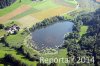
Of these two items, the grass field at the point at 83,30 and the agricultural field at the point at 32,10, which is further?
the agricultural field at the point at 32,10

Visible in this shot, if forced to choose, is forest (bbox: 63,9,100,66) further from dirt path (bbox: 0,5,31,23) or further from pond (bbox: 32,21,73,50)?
dirt path (bbox: 0,5,31,23)

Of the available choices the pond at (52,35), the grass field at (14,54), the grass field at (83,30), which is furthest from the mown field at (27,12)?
the grass field at (83,30)

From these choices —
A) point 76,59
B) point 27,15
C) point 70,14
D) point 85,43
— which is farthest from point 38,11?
point 76,59

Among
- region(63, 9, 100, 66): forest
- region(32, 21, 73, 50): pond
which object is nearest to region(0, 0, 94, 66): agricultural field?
region(63, 9, 100, 66): forest

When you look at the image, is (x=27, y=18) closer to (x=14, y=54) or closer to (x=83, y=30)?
(x=83, y=30)

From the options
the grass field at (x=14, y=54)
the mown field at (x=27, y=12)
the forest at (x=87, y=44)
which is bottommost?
the grass field at (x=14, y=54)

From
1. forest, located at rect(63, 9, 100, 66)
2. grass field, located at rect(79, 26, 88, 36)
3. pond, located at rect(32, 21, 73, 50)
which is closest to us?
forest, located at rect(63, 9, 100, 66)

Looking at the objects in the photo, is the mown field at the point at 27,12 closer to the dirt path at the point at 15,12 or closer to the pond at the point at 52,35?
the dirt path at the point at 15,12

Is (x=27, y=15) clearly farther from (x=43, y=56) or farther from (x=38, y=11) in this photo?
(x=43, y=56)
